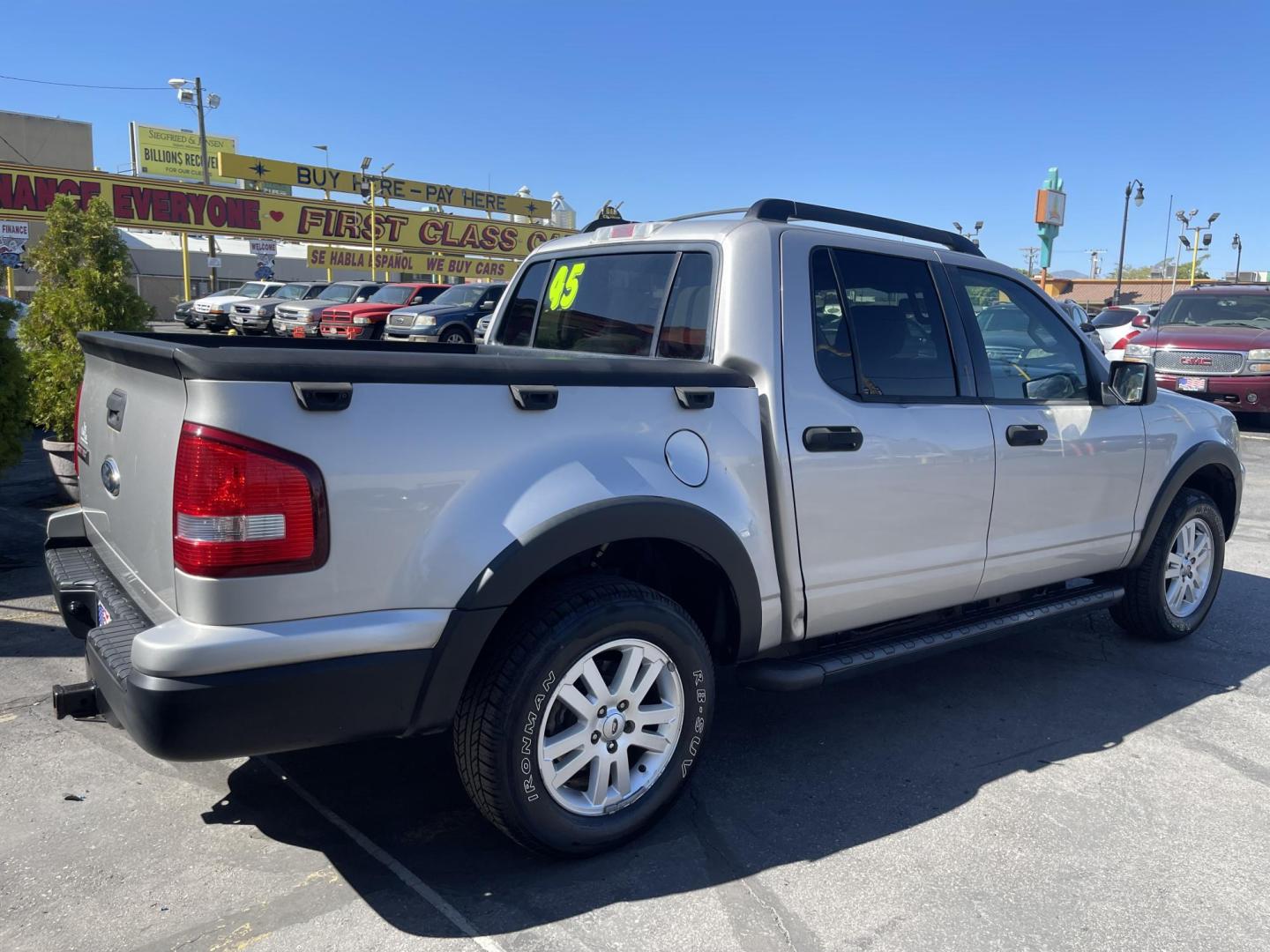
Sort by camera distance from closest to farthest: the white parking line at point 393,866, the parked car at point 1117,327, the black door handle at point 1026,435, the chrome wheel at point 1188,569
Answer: the white parking line at point 393,866, the black door handle at point 1026,435, the chrome wheel at point 1188,569, the parked car at point 1117,327

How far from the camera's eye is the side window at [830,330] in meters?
3.48

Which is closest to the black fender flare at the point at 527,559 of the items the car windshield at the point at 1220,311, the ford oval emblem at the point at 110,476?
the ford oval emblem at the point at 110,476

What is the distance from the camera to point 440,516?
101 inches

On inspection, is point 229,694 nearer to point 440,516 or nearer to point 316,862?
point 440,516

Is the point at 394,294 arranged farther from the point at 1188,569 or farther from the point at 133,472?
the point at 133,472

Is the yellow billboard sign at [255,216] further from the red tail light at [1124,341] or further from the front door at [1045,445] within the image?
the front door at [1045,445]

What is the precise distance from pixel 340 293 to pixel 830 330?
25502 mm

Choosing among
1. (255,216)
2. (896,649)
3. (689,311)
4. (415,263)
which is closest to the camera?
(689,311)

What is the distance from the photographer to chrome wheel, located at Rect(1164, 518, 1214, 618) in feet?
16.5

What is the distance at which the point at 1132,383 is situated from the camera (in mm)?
4488

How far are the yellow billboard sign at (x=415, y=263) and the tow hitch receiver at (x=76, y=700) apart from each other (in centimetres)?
3859

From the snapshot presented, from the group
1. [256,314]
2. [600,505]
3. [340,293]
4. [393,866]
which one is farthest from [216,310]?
[600,505]

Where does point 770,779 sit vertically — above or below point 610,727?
below

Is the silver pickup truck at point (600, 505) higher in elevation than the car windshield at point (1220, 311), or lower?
lower
